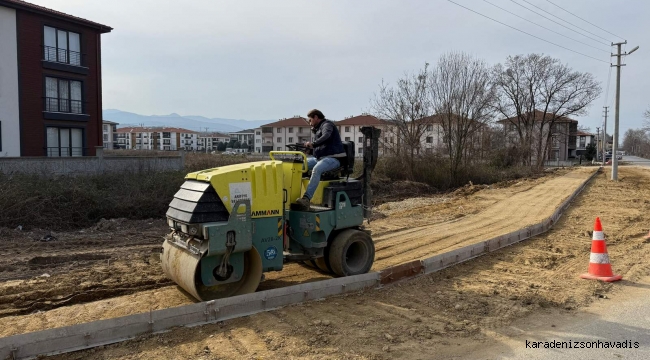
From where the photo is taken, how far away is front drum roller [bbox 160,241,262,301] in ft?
18.1

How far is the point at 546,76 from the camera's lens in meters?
51.7

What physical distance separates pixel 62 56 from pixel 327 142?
2598 cm

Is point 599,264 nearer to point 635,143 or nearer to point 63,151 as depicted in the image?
point 63,151

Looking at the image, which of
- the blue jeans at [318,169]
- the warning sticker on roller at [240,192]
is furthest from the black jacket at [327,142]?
→ the warning sticker on roller at [240,192]

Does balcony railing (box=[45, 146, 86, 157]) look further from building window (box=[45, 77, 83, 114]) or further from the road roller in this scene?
the road roller

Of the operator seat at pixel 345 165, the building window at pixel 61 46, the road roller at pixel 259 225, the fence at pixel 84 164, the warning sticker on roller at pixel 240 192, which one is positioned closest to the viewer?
the road roller at pixel 259 225

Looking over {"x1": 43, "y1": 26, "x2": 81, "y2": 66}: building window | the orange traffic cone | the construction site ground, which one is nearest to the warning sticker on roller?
the construction site ground

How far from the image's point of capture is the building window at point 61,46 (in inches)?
1027

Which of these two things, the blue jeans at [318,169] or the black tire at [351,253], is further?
the black tire at [351,253]

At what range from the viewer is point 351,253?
726 centimetres

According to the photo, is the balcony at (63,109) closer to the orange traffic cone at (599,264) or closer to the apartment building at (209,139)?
the orange traffic cone at (599,264)

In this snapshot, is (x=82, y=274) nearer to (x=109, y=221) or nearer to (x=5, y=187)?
(x=109, y=221)

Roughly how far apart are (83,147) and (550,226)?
85.2 feet

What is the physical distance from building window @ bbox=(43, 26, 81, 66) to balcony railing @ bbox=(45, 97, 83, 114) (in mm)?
2210
